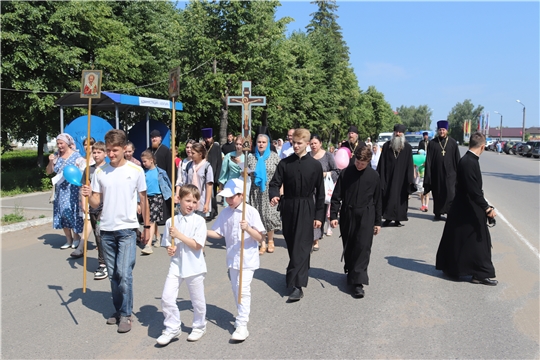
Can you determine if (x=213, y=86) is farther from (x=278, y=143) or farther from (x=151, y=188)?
(x=151, y=188)

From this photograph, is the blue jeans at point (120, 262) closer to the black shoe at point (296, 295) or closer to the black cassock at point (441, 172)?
the black shoe at point (296, 295)

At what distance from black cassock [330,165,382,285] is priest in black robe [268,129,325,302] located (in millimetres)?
328

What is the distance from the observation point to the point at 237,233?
4.83 metres

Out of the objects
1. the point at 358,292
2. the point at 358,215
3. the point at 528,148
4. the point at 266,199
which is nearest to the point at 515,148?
the point at 528,148

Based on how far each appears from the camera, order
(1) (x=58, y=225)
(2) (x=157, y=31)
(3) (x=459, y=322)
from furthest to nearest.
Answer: (2) (x=157, y=31), (1) (x=58, y=225), (3) (x=459, y=322)

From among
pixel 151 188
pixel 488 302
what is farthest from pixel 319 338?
pixel 151 188

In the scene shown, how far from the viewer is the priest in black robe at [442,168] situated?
11.1 metres

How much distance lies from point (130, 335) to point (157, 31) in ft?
83.3

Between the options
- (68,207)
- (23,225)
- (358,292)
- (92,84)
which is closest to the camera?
(92,84)

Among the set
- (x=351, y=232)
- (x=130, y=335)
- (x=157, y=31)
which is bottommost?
A: (x=130, y=335)

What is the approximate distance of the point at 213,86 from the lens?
27.6 meters

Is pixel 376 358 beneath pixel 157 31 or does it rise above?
beneath

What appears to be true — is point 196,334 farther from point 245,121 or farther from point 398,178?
point 398,178

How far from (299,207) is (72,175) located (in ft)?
11.3
